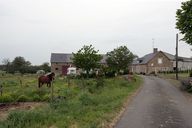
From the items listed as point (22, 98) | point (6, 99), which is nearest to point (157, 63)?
point (22, 98)

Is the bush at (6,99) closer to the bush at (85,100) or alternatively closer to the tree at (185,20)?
the bush at (85,100)

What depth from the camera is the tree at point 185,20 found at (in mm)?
32844

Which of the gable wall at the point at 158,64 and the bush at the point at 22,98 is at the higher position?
the gable wall at the point at 158,64

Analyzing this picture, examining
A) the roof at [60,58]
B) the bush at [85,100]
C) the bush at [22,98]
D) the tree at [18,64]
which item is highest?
the roof at [60,58]

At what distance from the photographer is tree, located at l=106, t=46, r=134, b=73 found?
209 feet

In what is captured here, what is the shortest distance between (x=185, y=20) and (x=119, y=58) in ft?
104

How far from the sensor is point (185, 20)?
109 feet

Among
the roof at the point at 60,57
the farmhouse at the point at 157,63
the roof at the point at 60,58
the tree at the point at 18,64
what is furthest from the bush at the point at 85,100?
the farmhouse at the point at 157,63

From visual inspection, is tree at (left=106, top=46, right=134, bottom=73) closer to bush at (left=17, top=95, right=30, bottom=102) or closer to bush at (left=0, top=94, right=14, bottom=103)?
bush at (left=17, top=95, right=30, bottom=102)

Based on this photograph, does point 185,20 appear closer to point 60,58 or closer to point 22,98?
point 22,98

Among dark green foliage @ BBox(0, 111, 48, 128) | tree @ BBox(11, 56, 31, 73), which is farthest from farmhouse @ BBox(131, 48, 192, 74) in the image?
dark green foliage @ BBox(0, 111, 48, 128)

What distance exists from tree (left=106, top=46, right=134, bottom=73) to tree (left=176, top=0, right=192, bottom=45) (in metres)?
29.8

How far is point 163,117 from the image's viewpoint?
16.2 m

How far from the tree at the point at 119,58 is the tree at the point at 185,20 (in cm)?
2977
